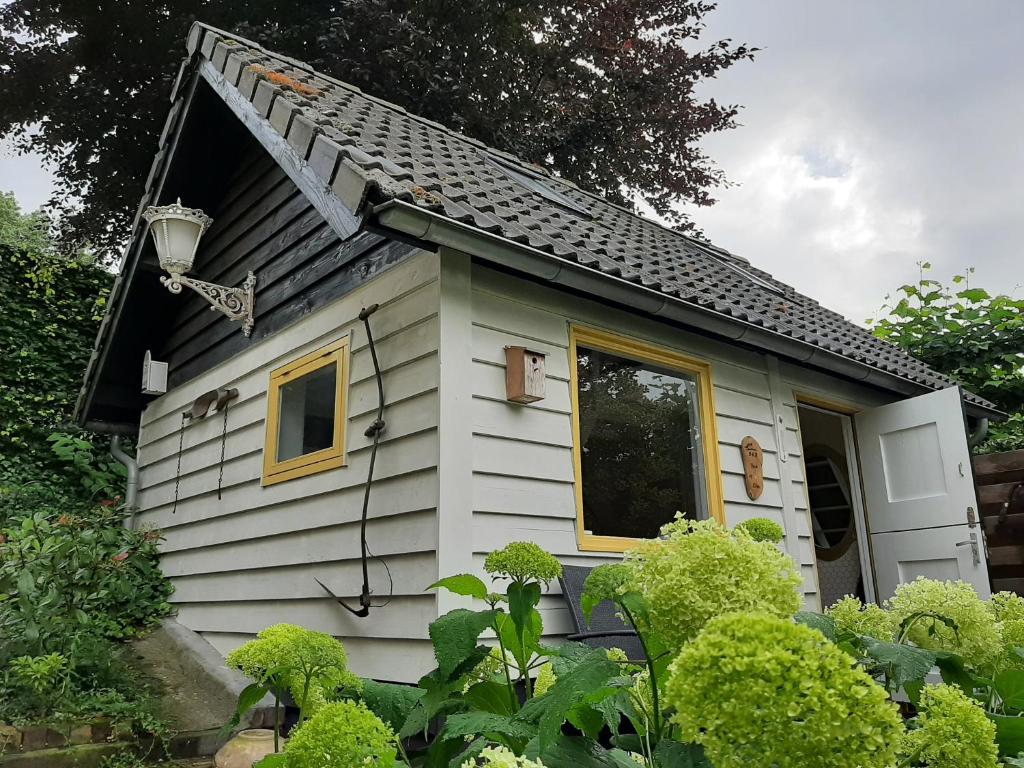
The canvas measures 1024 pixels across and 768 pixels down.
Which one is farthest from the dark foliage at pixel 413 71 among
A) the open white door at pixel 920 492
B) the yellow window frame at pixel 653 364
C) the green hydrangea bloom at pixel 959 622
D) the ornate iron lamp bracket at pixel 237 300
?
the green hydrangea bloom at pixel 959 622

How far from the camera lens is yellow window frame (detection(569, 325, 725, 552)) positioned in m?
3.76

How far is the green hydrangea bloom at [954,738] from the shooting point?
2.75ft

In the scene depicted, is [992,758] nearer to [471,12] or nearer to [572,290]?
[572,290]

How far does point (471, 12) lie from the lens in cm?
1007

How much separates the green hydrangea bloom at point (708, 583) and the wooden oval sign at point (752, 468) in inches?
150

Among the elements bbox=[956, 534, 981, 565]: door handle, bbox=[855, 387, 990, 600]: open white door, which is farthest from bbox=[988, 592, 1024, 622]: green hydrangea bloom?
bbox=[956, 534, 981, 565]: door handle

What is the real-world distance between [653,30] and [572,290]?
8.57m

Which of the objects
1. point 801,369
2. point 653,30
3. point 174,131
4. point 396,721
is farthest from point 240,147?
point 653,30

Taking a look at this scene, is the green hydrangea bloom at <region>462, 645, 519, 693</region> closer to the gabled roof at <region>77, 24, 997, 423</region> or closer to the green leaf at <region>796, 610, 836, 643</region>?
the green leaf at <region>796, 610, 836, 643</region>

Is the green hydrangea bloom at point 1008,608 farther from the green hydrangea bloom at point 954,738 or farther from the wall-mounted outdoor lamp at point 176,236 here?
the wall-mounted outdoor lamp at point 176,236

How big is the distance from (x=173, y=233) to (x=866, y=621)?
4.38 m

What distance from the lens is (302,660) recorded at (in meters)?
1.37

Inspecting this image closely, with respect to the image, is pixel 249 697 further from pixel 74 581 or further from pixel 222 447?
pixel 222 447

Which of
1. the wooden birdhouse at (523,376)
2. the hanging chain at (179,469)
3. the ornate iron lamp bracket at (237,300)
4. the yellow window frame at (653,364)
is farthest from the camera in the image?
the hanging chain at (179,469)
